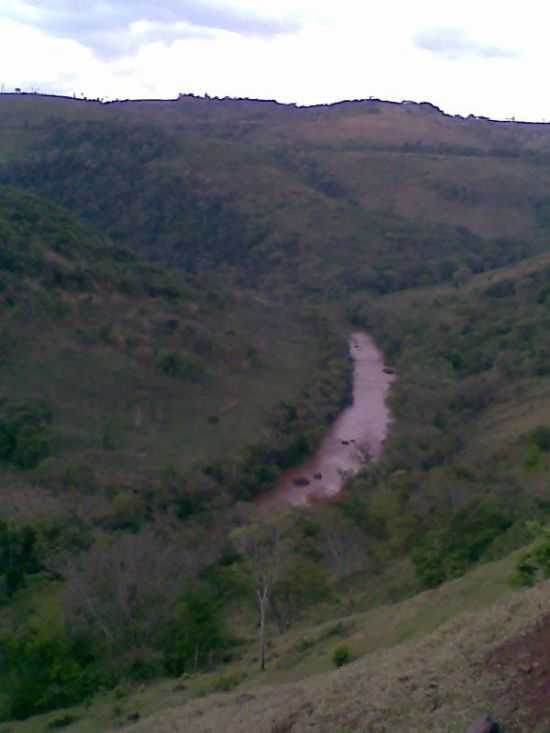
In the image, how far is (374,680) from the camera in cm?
1242

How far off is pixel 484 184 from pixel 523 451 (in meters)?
65.6

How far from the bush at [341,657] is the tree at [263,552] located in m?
2.93

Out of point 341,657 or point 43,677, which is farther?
point 43,677

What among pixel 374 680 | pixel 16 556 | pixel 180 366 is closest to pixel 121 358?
pixel 180 366

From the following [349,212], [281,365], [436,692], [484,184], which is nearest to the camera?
[436,692]

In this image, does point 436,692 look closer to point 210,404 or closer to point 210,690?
point 210,690

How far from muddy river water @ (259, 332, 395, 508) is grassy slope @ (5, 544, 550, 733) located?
15.0m

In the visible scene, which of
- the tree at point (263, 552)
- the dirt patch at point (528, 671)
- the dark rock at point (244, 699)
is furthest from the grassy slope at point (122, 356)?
the dirt patch at point (528, 671)

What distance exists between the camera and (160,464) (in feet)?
113

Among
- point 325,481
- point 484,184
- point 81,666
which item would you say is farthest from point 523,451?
point 484,184

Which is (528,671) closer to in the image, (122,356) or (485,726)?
(485,726)

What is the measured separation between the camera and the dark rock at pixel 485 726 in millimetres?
9875

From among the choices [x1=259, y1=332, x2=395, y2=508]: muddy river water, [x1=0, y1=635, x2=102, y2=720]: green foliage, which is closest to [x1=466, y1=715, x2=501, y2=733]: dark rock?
[x1=0, y1=635, x2=102, y2=720]: green foliage

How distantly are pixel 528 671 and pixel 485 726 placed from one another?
53.2 inches
